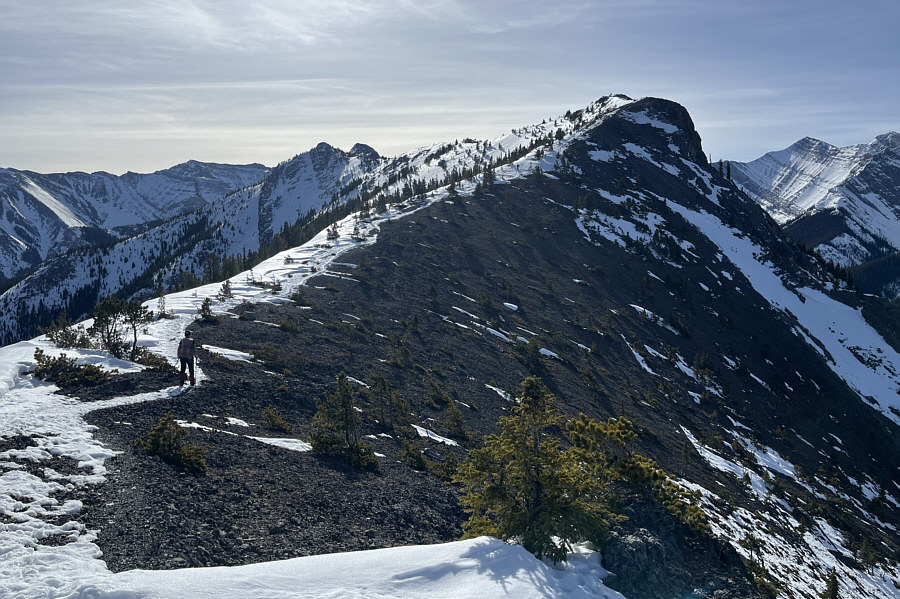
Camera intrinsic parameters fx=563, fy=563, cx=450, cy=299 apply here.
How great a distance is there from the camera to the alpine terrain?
468 inches

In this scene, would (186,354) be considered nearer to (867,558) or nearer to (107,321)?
(107,321)

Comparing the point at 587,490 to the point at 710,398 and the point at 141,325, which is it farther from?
the point at 710,398

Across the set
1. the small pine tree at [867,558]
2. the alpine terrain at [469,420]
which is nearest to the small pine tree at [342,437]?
the alpine terrain at [469,420]

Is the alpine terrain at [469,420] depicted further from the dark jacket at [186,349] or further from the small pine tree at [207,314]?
the dark jacket at [186,349]

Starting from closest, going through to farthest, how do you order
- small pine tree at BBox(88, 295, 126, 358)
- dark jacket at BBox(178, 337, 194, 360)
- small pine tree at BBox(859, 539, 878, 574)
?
dark jacket at BBox(178, 337, 194, 360), small pine tree at BBox(88, 295, 126, 358), small pine tree at BBox(859, 539, 878, 574)

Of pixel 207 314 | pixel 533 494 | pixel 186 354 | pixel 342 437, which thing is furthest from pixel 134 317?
pixel 533 494

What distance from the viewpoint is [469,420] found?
89.1 feet

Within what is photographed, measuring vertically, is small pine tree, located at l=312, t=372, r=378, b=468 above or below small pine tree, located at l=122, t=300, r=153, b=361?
below

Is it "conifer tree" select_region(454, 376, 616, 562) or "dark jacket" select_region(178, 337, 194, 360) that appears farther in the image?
"dark jacket" select_region(178, 337, 194, 360)

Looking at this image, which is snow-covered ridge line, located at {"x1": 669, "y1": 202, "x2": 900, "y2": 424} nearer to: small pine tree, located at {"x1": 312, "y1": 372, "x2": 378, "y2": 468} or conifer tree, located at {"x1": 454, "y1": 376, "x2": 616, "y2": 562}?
conifer tree, located at {"x1": 454, "y1": 376, "x2": 616, "y2": 562}

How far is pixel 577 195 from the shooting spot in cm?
7594

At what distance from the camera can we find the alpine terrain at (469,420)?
11891 millimetres

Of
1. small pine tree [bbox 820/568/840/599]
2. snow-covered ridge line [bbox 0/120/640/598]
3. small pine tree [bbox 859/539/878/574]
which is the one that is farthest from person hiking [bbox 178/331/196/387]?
small pine tree [bbox 859/539/878/574]

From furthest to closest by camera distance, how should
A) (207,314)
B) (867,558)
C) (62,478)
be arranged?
(867,558) < (207,314) < (62,478)
